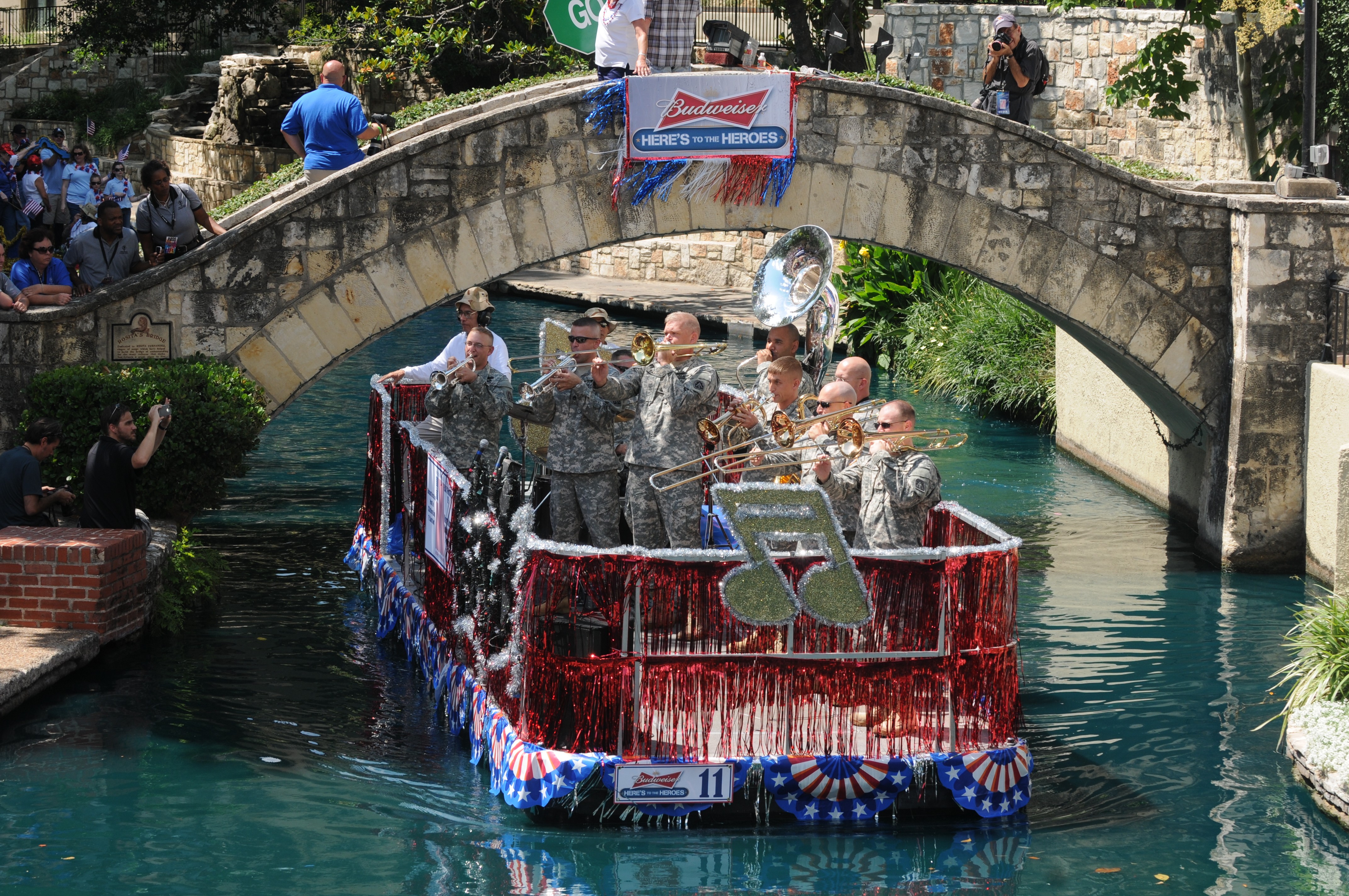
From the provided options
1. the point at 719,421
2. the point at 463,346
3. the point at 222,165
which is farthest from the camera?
the point at 222,165

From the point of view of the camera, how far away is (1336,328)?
1301cm

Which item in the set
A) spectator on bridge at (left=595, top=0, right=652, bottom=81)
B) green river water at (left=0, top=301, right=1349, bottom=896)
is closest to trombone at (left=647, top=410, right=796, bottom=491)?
green river water at (left=0, top=301, right=1349, bottom=896)

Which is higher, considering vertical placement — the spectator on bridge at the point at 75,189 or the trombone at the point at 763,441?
the spectator on bridge at the point at 75,189

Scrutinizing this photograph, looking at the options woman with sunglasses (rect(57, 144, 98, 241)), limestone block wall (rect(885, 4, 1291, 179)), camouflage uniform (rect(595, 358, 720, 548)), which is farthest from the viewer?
limestone block wall (rect(885, 4, 1291, 179))

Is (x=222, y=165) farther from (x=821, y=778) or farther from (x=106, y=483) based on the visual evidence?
(x=821, y=778)

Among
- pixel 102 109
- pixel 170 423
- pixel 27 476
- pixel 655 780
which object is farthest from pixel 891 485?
pixel 102 109

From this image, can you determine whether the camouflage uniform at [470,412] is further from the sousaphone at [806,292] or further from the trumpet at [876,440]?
the trumpet at [876,440]

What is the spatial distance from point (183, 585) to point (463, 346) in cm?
255

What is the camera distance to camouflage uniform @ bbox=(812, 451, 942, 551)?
8.23 metres

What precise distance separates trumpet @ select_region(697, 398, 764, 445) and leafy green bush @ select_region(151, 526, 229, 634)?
4.15 m

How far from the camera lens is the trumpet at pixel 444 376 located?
393 inches

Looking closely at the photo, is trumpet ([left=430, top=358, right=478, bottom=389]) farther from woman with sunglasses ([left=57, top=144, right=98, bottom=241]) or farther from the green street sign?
woman with sunglasses ([left=57, top=144, right=98, bottom=241])

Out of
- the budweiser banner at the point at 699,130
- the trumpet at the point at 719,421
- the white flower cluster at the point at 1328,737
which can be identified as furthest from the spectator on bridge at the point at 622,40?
the white flower cluster at the point at 1328,737

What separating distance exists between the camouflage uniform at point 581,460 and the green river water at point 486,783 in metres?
1.43
